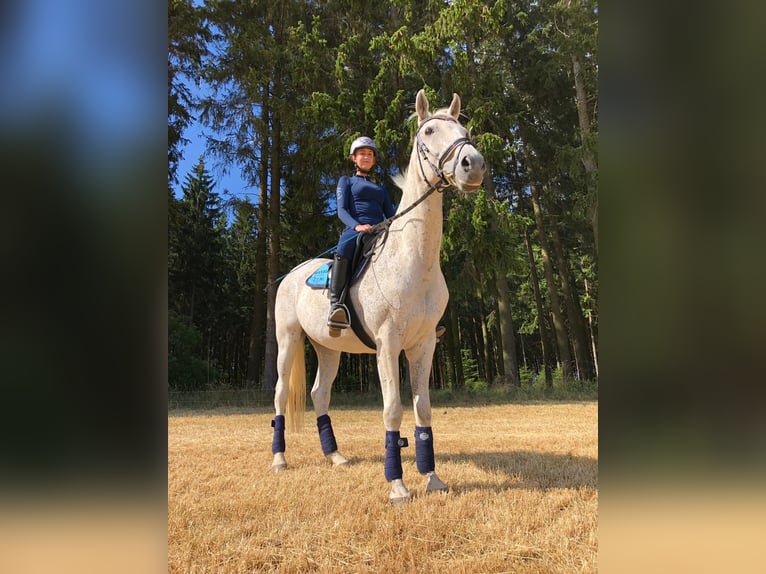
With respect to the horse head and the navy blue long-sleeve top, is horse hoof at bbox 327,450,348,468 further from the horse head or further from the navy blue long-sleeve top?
the horse head

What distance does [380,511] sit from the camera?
10.4ft

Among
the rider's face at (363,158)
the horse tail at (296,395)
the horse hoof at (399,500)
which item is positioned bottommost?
the horse hoof at (399,500)

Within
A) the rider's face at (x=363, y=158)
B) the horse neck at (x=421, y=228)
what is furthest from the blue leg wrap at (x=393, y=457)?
the rider's face at (x=363, y=158)

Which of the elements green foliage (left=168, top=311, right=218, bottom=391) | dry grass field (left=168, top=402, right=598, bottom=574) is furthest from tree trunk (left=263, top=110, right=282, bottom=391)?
dry grass field (left=168, top=402, right=598, bottom=574)

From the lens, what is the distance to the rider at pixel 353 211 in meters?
4.13

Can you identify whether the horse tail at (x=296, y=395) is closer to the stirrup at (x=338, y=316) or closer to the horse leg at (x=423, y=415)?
the stirrup at (x=338, y=316)

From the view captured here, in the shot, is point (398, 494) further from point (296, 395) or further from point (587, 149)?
point (587, 149)

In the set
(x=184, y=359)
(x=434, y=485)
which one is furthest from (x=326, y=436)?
(x=184, y=359)

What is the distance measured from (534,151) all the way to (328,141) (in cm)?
704

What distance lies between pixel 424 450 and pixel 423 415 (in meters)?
0.26

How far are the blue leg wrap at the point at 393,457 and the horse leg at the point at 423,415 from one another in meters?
0.23
